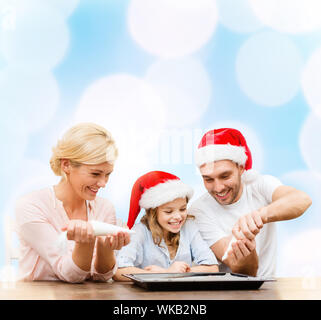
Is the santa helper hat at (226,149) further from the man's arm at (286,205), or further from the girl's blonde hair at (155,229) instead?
the girl's blonde hair at (155,229)

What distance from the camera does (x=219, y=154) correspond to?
169 centimetres

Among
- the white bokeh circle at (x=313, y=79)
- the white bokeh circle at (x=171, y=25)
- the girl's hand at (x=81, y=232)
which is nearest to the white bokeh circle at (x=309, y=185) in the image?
the white bokeh circle at (x=313, y=79)

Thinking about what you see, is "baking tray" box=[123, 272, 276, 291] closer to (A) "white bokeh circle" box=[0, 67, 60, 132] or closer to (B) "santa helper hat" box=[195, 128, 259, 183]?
(B) "santa helper hat" box=[195, 128, 259, 183]

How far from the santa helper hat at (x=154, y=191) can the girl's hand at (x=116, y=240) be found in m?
0.16

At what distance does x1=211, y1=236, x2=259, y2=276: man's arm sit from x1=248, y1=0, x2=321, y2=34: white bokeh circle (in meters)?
0.83

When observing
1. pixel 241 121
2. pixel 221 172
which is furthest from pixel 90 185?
pixel 241 121

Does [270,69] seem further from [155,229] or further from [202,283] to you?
[202,283]

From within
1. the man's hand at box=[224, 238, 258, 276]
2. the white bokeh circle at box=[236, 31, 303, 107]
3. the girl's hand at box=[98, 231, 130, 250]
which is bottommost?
the man's hand at box=[224, 238, 258, 276]

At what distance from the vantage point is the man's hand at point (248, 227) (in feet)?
5.13

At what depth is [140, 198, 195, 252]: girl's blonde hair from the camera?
63.0 inches

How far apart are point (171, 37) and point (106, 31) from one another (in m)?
0.25

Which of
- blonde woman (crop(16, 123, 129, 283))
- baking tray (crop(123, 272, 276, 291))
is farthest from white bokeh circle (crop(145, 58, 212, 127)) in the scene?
baking tray (crop(123, 272, 276, 291))
